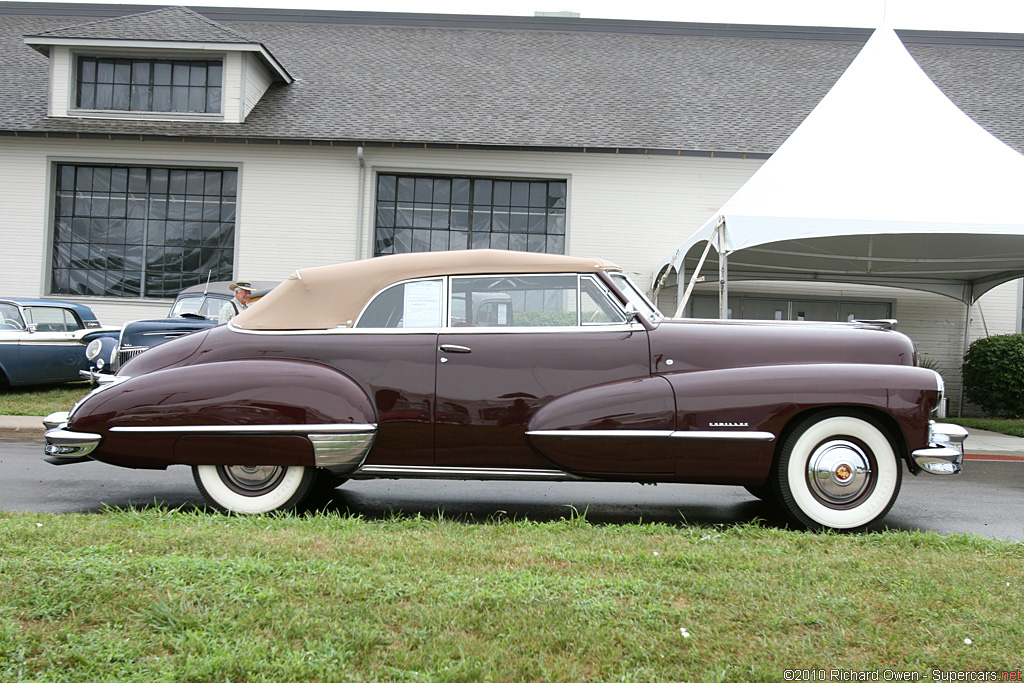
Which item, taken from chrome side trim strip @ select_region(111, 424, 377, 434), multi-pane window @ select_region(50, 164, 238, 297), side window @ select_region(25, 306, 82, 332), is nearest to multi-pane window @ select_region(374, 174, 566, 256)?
multi-pane window @ select_region(50, 164, 238, 297)

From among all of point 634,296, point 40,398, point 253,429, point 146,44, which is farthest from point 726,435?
point 146,44

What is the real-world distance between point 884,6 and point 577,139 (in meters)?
5.57

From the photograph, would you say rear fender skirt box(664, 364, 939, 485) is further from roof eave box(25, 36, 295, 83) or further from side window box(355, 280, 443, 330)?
roof eave box(25, 36, 295, 83)

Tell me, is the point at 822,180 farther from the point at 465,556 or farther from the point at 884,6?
the point at 465,556

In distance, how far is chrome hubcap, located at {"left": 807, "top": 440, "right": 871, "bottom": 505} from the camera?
491 cm

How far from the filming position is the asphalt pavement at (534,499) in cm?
541

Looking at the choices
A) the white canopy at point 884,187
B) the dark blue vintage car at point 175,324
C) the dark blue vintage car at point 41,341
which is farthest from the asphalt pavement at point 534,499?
the dark blue vintage car at point 41,341

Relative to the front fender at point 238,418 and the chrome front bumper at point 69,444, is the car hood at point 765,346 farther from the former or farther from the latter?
the chrome front bumper at point 69,444

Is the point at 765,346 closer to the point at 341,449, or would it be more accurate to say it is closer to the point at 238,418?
the point at 341,449

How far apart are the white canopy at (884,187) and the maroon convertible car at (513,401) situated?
4.54 m

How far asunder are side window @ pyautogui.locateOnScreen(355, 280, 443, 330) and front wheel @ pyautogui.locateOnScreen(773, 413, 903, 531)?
7.62 ft

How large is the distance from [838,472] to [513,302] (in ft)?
7.30

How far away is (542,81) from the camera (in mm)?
17688

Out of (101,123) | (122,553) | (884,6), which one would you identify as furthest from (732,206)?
(101,123)
